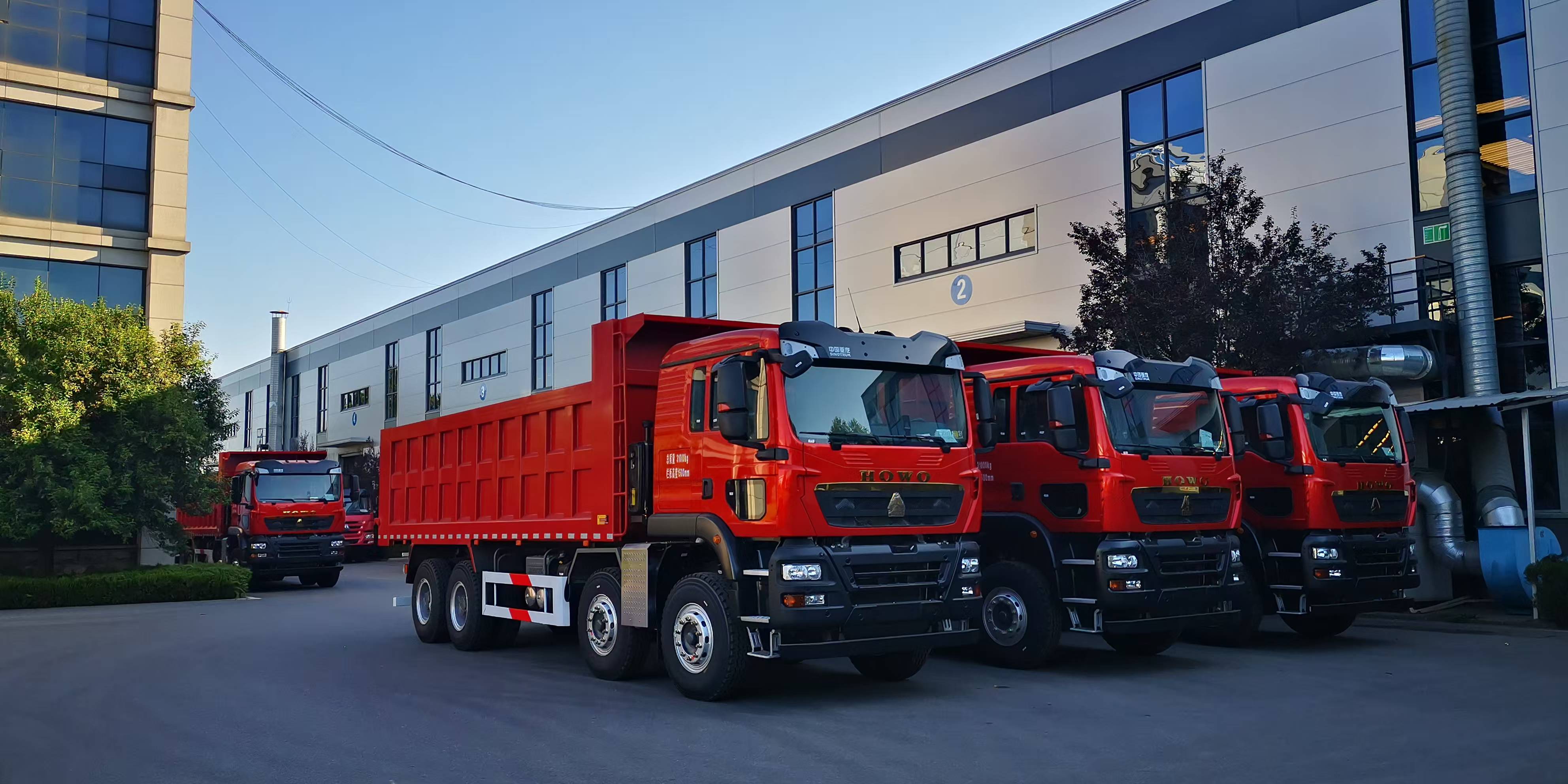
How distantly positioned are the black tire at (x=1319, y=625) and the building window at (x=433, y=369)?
4103cm

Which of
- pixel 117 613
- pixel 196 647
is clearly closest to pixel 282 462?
pixel 117 613

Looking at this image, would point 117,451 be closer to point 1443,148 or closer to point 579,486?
point 579,486

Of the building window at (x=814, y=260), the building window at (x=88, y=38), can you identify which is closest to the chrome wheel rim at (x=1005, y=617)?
the building window at (x=814, y=260)

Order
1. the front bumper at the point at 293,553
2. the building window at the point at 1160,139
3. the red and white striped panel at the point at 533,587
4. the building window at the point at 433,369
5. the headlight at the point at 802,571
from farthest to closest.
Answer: the building window at the point at 433,369 → the front bumper at the point at 293,553 → the building window at the point at 1160,139 → the red and white striped panel at the point at 533,587 → the headlight at the point at 802,571

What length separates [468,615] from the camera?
1380 centimetres

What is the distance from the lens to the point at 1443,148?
18.9 metres

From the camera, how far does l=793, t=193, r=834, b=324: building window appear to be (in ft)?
100

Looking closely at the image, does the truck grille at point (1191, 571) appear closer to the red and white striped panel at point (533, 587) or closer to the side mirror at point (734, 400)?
the side mirror at point (734, 400)

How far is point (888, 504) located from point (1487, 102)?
1537 centimetres

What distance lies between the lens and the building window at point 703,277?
34.8 meters

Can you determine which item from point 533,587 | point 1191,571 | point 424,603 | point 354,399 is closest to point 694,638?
point 533,587

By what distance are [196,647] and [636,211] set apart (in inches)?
1021

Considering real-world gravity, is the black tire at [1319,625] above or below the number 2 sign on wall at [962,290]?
below

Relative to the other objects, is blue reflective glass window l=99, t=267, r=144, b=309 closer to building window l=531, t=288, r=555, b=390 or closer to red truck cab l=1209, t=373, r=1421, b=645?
building window l=531, t=288, r=555, b=390
